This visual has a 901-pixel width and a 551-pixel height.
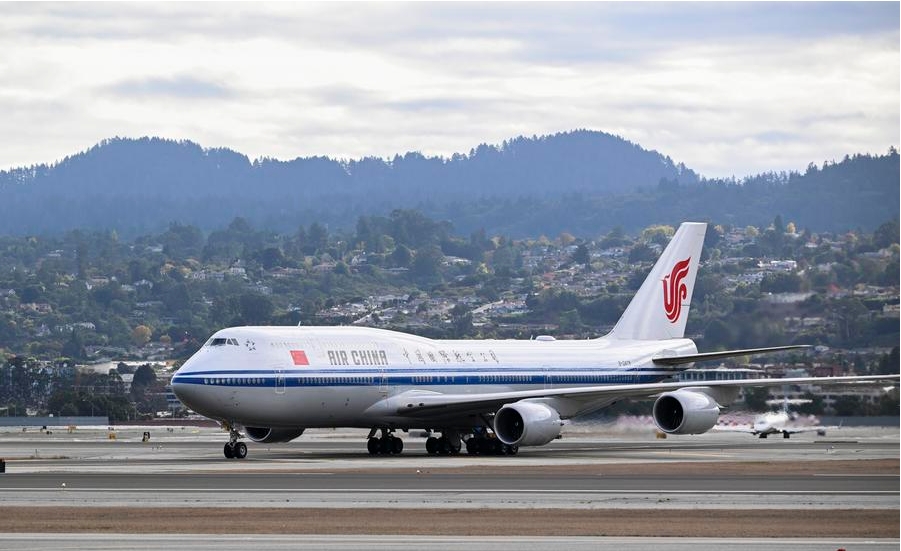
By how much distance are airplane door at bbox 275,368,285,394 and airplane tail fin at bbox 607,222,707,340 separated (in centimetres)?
1762

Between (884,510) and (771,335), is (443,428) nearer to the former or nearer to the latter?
(771,335)

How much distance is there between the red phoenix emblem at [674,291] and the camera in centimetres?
6644

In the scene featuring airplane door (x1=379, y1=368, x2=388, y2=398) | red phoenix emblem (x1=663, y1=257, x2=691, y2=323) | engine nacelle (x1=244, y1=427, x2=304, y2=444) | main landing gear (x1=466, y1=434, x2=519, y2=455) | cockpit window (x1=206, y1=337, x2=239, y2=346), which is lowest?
main landing gear (x1=466, y1=434, x2=519, y2=455)

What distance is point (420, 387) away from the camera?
5603cm

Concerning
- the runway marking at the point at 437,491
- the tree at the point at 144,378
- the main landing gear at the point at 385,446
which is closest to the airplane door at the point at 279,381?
the main landing gear at the point at 385,446

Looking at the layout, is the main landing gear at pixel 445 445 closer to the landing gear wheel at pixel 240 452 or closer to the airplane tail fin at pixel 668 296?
the landing gear wheel at pixel 240 452

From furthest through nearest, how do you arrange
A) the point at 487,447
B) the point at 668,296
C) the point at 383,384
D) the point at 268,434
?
the point at 668,296
the point at 268,434
the point at 487,447
the point at 383,384

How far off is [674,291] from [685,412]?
11.6 m

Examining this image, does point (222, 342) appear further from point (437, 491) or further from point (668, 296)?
point (668, 296)

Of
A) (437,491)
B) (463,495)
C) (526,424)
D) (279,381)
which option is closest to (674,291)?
(526,424)

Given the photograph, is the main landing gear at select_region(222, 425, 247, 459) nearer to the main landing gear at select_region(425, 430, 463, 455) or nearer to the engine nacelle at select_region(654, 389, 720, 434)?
the main landing gear at select_region(425, 430, 463, 455)

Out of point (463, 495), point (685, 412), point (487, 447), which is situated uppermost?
point (685, 412)

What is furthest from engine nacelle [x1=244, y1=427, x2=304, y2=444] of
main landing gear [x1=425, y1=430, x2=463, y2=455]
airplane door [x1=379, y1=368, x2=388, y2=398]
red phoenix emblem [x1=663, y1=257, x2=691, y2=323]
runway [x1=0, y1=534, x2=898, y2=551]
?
runway [x1=0, y1=534, x2=898, y2=551]

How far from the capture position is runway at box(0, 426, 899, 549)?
89.8ft
